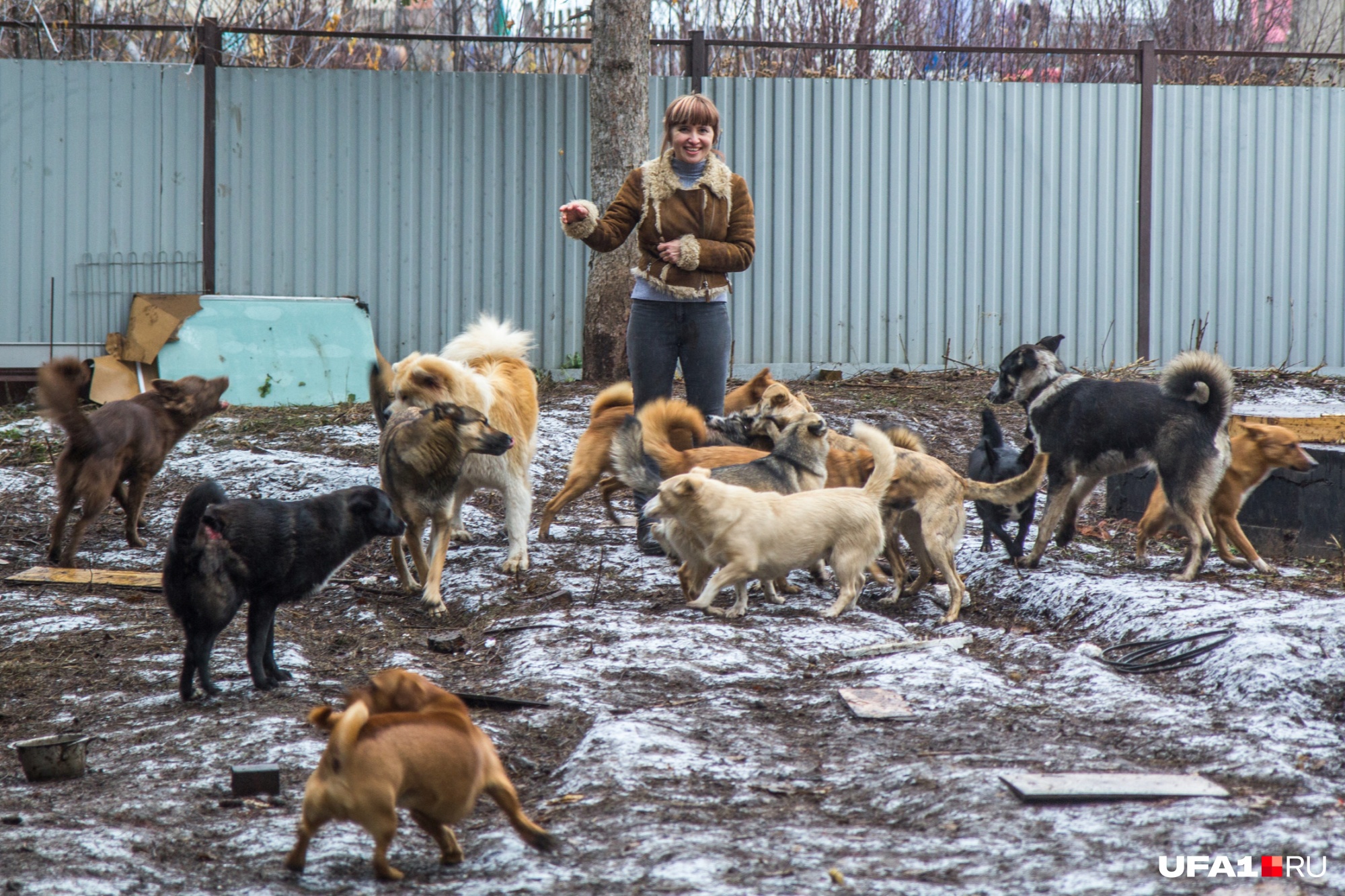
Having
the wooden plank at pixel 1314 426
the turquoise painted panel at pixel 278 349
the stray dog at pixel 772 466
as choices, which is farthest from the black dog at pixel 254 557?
the turquoise painted panel at pixel 278 349

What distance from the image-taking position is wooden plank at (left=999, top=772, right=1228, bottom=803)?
296cm

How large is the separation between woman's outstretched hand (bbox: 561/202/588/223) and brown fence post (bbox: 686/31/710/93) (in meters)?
5.29

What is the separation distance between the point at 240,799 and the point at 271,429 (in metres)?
6.50

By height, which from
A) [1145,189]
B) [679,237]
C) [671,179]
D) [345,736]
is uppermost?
[1145,189]

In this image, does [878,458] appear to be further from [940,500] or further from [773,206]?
[773,206]

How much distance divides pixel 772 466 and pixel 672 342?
A: 105 centimetres

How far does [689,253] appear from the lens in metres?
6.21

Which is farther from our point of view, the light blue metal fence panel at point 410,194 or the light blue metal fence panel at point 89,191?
the light blue metal fence panel at point 410,194

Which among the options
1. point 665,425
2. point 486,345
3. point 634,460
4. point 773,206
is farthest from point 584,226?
point 773,206

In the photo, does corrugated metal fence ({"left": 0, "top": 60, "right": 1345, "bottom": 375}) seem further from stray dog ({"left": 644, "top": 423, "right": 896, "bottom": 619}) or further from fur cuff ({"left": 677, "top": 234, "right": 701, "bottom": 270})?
stray dog ({"left": 644, "top": 423, "right": 896, "bottom": 619})

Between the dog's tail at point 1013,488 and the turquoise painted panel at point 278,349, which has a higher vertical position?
the turquoise painted panel at point 278,349

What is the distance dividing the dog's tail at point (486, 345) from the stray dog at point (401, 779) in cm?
436

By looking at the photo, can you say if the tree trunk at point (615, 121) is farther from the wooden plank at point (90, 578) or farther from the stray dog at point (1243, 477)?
the stray dog at point (1243, 477)

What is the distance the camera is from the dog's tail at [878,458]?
5.21m
